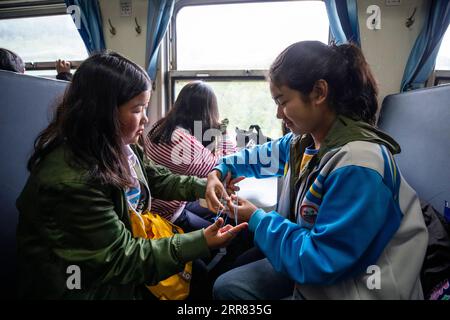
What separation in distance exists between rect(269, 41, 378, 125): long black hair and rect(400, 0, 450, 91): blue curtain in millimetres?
1436

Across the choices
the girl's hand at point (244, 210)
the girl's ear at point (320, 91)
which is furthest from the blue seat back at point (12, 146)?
the girl's ear at point (320, 91)

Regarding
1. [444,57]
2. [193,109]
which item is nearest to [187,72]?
[193,109]

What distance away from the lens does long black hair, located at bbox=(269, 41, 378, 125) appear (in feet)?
2.53

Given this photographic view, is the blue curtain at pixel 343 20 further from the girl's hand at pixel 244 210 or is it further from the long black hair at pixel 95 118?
the long black hair at pixel 95 118

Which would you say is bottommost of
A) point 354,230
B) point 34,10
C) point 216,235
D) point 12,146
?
point 216,235

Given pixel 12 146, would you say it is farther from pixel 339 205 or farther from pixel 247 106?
pixel 247 106

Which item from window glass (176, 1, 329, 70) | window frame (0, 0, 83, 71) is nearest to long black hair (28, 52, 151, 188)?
window glass (176, 1, 329, 70)

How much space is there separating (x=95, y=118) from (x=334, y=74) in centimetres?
76

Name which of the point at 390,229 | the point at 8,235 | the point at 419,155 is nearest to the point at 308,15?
the point at 419,155

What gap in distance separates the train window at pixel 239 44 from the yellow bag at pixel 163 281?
1433 mm

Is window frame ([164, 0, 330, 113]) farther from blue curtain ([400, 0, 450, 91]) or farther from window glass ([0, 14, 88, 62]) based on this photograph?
blue curtain ([400, 0, 450, 91])

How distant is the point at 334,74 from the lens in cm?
78
